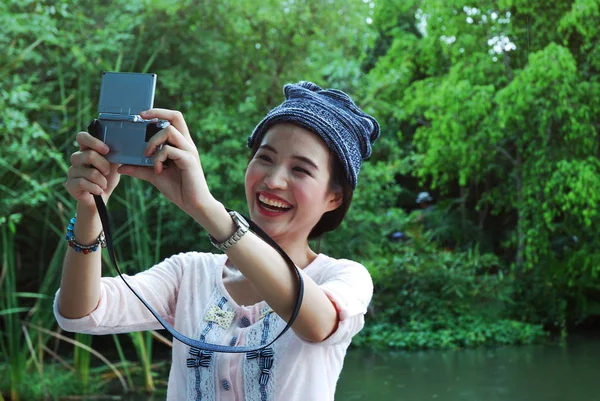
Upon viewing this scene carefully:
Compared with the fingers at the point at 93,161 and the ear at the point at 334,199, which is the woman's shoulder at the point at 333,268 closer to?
the ear at the point at 334,199

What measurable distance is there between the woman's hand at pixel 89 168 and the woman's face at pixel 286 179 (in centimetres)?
20

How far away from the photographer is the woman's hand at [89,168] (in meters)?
0.76

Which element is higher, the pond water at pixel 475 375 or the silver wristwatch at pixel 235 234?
the silver wristwatch at pixel 235 234

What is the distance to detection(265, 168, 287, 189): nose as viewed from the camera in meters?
0.92

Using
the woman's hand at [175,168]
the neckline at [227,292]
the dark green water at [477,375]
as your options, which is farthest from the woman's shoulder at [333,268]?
the dark green water at [477,375]

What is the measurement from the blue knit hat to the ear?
2 cm

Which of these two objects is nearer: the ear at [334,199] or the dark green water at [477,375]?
the ear at [334,199]

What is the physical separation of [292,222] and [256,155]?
90 millimetres

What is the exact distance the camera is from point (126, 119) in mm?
752

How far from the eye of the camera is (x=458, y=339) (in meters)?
4.84

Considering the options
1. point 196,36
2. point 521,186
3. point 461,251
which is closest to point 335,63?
point 196,36

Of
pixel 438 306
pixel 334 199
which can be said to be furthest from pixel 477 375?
pixel 334 199

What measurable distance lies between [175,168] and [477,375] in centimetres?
344

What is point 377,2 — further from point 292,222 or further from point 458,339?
point 292,222
